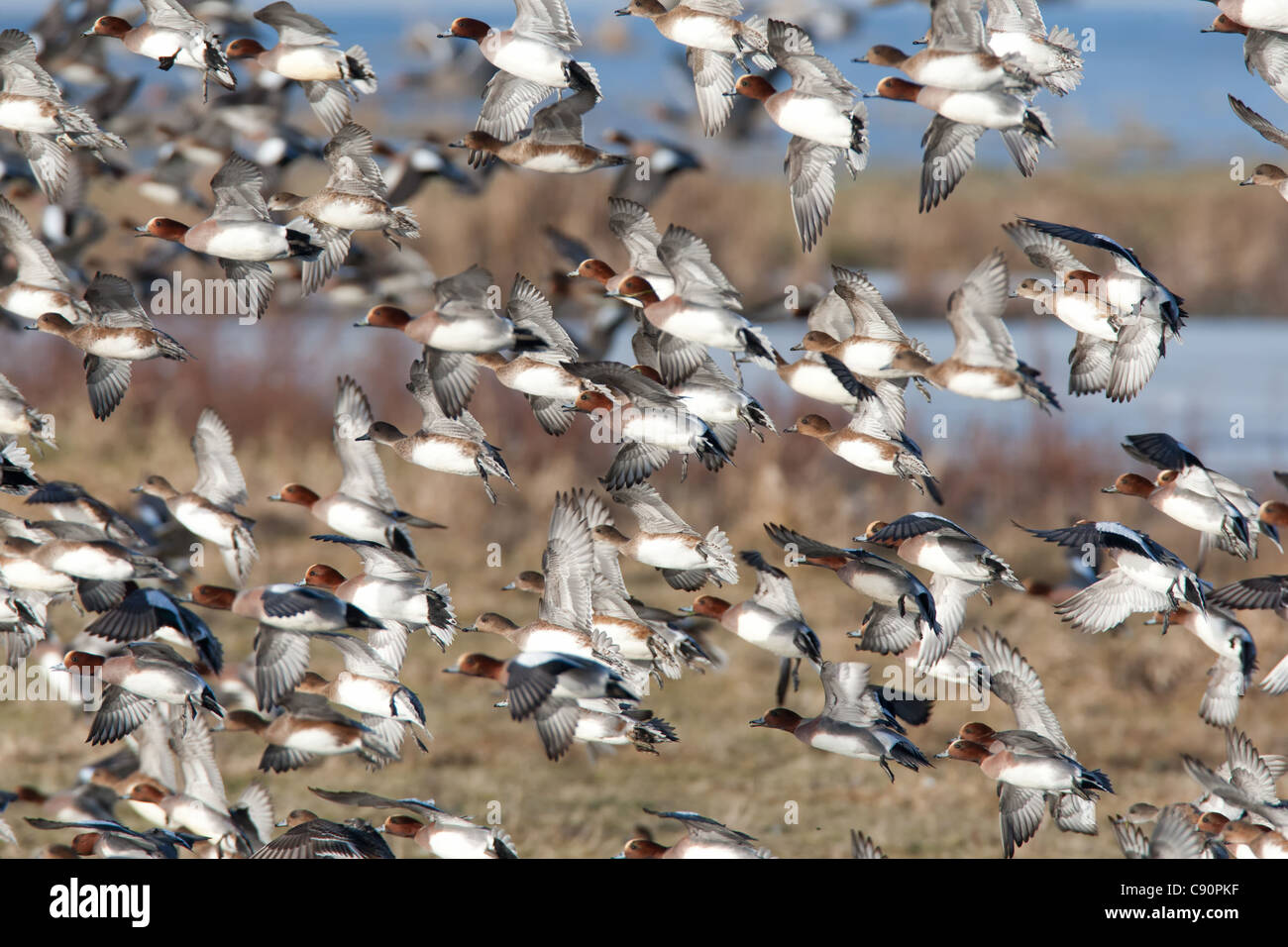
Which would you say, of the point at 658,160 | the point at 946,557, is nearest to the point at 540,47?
the point at 946,557

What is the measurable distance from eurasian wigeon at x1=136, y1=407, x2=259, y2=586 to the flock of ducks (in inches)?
10.4

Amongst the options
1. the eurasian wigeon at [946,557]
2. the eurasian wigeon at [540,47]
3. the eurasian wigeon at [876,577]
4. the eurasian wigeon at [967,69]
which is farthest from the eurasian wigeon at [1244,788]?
the eurasian wigeon at [540,47]

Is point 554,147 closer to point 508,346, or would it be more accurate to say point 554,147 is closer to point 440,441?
point 508,346

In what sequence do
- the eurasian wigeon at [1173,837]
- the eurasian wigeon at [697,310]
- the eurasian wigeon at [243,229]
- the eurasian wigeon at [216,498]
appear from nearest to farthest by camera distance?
1. the eurasian wigeon at [1173,837]
2. the eurasian wigeon at [697,310]
3. the eurasian wigeon at [243,229]
4. the eurasian wigeon at [216,498]

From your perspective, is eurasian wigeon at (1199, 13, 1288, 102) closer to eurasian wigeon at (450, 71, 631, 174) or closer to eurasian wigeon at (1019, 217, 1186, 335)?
eurasian wigeon at (1019, 217, 1186, 335)

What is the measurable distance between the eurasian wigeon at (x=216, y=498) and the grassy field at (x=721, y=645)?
5.89ft

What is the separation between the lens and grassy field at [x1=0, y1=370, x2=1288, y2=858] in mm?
8766

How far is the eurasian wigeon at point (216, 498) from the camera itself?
7.31m

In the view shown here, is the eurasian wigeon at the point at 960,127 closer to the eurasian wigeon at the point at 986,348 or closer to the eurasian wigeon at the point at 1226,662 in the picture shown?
the eurasian wigeon at the point at 986,348

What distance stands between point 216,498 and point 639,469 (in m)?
2.19

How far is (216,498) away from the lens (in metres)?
7.43

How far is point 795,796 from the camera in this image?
898 centimetres

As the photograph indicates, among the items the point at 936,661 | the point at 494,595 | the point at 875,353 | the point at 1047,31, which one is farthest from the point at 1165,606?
the point at 494,595

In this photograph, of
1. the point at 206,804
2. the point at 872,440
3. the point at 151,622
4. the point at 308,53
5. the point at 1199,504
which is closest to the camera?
the point at 151,622
